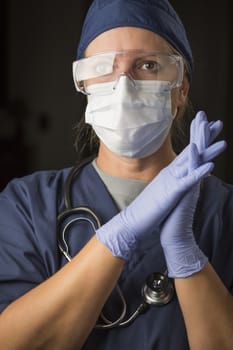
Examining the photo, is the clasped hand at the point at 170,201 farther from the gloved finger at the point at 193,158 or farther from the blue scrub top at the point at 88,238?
the blue scrub top at the point at 88,238

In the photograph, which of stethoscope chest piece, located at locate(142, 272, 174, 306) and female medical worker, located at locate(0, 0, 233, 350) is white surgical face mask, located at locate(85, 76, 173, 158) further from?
stethoscope chest piece, located at locate(142, 272, 174, 306)

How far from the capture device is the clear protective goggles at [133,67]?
2.73 feet

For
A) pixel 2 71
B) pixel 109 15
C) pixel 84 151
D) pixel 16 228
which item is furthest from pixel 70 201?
pixel 2 71

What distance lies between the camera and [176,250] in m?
0.76

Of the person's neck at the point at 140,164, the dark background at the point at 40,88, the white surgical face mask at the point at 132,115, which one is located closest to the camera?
the white surgical face mask at the point at 132,115

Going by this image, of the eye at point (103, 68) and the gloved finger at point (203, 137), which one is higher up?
the eye at point (103, 68)

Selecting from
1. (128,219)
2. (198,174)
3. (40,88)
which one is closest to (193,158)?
(198,174)

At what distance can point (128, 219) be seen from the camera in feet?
2.43

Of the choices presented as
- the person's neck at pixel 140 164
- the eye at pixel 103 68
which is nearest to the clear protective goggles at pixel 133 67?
the eye at pixel 103 68

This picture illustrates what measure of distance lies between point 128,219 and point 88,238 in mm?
157

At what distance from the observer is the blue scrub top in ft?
2.69

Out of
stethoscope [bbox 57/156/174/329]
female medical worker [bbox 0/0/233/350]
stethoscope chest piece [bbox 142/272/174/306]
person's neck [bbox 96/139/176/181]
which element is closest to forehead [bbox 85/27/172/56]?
female medical worker [bbox 0/0/233/350]

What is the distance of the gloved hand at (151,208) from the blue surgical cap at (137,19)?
246mm

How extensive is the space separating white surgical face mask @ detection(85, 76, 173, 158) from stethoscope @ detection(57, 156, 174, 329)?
0.44 feet
